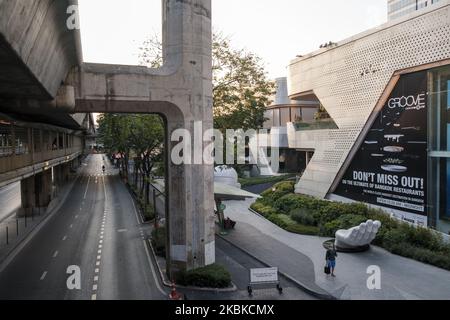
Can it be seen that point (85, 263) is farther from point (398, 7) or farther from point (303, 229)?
point (398, 7)

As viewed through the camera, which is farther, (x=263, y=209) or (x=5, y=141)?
(x=263, y=209)

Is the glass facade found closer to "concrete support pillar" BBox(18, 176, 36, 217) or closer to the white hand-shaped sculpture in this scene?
the white hand-shaped sculpture

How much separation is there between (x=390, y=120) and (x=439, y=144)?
3722 millimetres

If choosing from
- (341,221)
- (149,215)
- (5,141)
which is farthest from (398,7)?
(5,141)

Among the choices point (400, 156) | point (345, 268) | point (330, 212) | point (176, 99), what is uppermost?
point (176, 99)

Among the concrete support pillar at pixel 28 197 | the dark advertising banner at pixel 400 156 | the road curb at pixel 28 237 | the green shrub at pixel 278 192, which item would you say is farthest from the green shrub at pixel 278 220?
the concrete support pillar at pixel 28 197

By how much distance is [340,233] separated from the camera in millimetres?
22000

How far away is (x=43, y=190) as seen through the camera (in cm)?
3709

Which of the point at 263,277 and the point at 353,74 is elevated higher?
the point at 353,74

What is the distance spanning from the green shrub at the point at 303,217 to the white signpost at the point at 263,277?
11.7m

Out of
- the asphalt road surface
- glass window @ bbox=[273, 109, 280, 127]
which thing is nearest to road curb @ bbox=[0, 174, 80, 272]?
the asphalt road surface

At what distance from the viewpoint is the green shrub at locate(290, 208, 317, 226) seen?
27219 millimetres
